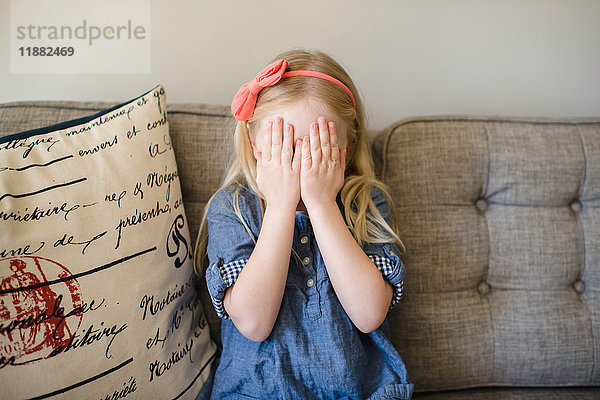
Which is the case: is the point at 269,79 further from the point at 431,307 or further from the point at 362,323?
the point at 431,307

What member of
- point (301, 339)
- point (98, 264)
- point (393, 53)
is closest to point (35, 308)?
point (98, 264)

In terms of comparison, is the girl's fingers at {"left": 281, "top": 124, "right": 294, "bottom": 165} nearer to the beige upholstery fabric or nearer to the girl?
the girl

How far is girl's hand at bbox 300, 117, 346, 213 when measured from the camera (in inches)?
32.2

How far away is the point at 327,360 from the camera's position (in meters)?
0.82

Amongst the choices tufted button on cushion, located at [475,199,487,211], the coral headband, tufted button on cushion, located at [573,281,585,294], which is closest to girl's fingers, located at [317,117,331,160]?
the coral headband

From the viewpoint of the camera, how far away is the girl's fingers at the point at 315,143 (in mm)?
815

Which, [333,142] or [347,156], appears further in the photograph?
[347,156]

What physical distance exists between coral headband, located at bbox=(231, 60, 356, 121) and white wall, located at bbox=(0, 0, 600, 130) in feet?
1.20

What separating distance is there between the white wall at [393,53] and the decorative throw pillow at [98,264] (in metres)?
0.32

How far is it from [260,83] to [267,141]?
0.12 m

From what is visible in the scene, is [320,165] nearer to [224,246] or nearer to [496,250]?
[224,246]

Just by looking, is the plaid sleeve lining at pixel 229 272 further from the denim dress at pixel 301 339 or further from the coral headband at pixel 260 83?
the coral headband at pixel 260 83

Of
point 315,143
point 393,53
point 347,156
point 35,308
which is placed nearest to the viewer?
point 35,308

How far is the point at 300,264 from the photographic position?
89 centimetres
